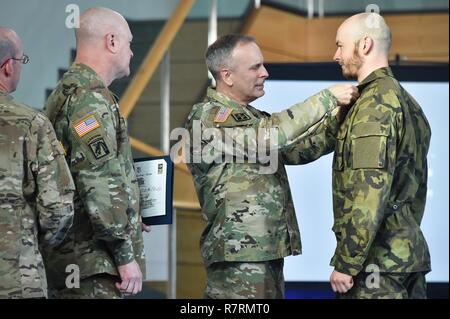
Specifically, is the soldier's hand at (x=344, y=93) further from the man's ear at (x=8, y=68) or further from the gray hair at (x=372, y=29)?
the man's ear at (x=8, y=68)

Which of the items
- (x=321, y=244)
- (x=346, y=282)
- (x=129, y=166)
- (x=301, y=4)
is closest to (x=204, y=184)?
(x=129, y=166)

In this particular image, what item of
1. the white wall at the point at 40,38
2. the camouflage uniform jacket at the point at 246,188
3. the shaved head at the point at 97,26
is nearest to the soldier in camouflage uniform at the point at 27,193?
the shaved head at the point at 97,26

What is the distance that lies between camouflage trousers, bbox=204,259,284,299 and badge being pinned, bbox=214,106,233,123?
0.51 meters

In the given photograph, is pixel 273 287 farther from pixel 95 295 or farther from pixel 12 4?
pixel 12 4

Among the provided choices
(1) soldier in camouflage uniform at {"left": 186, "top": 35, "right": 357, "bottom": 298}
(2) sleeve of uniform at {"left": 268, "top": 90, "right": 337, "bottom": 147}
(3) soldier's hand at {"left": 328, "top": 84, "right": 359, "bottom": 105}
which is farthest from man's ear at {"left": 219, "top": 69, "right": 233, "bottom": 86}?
(3) soldier's hand at {"left": 328, "top": 84, "right": 359, "bottom": 105}

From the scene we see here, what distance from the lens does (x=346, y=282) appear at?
4586 mm

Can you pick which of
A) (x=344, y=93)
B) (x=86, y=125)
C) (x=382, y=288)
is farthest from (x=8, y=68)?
(x=382, y=288)

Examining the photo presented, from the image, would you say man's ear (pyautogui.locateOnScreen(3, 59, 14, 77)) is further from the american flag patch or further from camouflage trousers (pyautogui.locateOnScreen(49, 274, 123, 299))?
camouflage trousers (pyautogui.locateOnScreen(49, 274, 123, 299))

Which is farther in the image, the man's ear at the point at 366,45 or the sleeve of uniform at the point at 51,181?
the man's ear at the point at 366,45

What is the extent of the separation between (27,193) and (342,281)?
1.12 meters

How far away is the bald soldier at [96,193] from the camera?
4.53 meters

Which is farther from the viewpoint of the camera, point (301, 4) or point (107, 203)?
point (301, 4)

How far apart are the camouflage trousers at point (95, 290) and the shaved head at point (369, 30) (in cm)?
122

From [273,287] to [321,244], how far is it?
6.78ft
